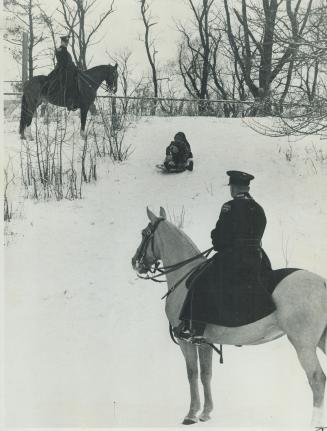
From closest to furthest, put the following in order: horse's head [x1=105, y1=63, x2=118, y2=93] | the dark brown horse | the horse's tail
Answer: the dark brown horse → the horse's tail → horse's head [x1=105, y1=63, x2=118, y2=93]

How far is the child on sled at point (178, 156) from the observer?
42.0 feet

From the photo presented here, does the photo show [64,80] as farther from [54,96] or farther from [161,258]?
[161,258]

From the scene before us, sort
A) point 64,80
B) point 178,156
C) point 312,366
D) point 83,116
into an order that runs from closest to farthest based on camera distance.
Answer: point 312,366 < point 178,156 < point 64,80 < point 83,116

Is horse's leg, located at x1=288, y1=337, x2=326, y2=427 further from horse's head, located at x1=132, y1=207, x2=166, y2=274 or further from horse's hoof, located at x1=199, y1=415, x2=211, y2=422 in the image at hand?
horse's head, located at x1=132, y1=207, x2=166, y2=274

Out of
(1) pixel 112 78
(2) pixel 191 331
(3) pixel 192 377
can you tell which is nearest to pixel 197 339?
(2) pixel 191 331

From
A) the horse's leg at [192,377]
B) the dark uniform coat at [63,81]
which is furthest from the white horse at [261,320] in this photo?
the dark uniform coat at [63,81]

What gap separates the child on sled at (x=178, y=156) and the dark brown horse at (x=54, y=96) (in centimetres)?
243

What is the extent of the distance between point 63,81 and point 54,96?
15.2 inches

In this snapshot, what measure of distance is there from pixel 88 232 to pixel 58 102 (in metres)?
4.30

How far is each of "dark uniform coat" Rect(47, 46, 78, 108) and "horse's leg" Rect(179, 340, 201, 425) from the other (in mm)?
8506

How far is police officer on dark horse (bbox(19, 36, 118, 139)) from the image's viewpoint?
13.3 m

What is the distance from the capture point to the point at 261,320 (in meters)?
6.00

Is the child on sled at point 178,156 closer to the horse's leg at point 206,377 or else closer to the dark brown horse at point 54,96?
the dark brown horse at point 54,96

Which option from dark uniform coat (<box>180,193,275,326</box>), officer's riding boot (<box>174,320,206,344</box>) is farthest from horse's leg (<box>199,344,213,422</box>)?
dark uniform coat (<box>180,193,275,326</box>)
